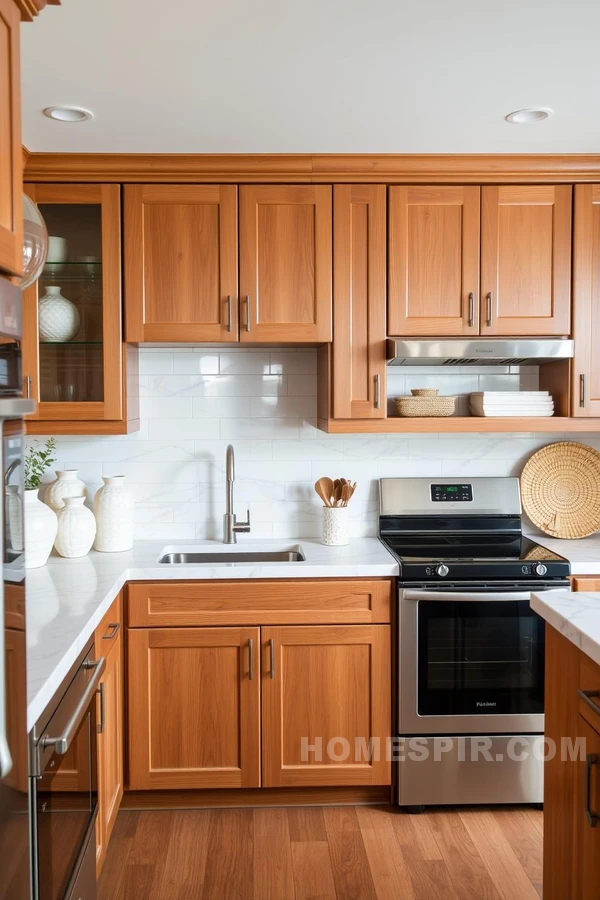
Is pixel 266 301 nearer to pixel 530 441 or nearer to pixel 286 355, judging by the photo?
pixel 286 355

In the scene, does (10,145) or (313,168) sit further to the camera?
(313,168)

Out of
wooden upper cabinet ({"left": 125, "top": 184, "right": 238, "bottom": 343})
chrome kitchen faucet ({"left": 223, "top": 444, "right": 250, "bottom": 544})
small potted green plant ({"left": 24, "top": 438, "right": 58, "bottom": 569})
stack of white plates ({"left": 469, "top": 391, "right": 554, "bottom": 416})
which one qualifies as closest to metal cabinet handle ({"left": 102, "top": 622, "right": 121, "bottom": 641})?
small potted green plant ({"left": 24, "top": 438, "right": 58, "bottom": 569})

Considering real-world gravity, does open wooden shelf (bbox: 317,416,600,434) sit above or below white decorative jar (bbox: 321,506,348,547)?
above

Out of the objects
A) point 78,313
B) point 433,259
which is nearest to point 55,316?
point 78,313

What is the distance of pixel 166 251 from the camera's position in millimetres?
2908

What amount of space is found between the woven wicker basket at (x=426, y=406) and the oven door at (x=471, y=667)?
28.3 inches

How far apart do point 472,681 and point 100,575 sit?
4.56 feet

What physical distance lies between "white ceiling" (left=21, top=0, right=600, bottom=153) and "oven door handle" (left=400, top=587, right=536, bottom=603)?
5.28 ft

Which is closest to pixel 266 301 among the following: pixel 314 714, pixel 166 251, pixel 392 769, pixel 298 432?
pixel 166 251

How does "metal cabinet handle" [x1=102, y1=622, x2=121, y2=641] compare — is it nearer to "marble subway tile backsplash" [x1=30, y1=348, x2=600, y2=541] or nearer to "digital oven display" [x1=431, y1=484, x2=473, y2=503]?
"marble subway tile backsplash" [x1=30, y1=348, x2=600, y2=541]

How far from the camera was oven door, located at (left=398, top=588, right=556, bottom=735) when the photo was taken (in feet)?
9.14

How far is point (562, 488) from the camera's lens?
3342mm

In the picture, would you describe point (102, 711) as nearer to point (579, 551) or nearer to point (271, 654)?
point (271, 654)

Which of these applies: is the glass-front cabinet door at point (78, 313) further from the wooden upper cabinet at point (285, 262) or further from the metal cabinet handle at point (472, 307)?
the metal cabinet handle at point (472, 307)
